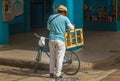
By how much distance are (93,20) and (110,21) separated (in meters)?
0.94

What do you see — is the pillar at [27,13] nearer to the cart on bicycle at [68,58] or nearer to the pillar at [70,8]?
the pillar at [70,8]

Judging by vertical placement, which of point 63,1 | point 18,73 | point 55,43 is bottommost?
point 18,73

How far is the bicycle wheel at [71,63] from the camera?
10.5 meters

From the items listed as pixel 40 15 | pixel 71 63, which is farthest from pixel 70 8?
pixel 40 15

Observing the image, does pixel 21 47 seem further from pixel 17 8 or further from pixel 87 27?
pixel 87 27

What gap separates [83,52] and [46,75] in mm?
3047

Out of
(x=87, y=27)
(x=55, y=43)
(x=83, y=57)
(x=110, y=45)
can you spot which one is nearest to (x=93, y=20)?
(x=87, y=27)

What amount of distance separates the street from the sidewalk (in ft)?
0.74

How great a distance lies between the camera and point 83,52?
13234 millimetres

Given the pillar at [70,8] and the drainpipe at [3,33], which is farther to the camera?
the drainpipe at [3,33]

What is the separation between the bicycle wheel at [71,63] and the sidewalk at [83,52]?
1.43 ft

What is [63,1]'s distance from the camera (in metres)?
13.0

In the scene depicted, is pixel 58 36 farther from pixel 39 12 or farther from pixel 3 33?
pixel 39 12

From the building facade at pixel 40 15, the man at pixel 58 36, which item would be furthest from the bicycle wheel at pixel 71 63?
the building facade at pixel 40 15
